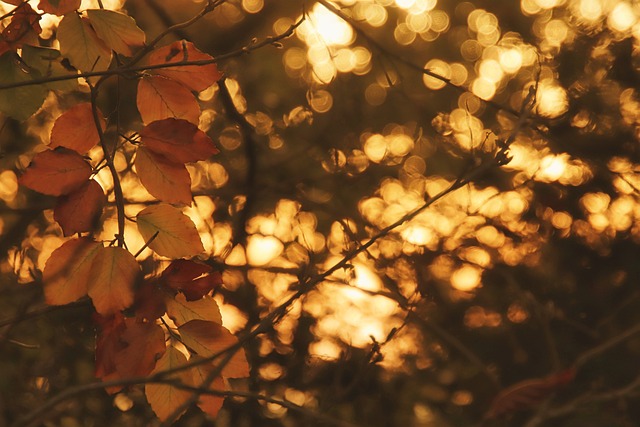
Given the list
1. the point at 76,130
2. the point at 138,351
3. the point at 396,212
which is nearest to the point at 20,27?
the point at 76,130

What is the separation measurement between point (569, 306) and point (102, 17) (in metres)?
2.77

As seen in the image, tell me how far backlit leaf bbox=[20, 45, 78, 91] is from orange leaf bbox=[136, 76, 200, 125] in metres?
0.13

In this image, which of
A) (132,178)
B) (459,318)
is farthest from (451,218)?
(132,178)

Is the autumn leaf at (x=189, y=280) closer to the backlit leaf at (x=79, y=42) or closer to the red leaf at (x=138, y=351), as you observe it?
the red leaf at (x=138, y=351)

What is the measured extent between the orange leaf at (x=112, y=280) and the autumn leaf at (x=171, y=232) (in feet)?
0.20

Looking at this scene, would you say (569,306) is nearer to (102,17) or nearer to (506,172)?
(506,172)

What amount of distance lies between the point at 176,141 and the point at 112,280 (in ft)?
0.55

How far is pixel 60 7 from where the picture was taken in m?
0.96

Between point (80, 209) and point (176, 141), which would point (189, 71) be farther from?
point (80, 209)

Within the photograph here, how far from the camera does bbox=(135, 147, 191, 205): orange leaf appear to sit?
94 centimetres

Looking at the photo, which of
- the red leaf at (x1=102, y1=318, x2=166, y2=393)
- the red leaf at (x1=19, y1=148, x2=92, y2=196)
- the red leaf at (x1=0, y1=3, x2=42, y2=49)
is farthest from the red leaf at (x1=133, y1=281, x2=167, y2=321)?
the red leaf at (x1=0, y1=3, x2=42, y2=49)

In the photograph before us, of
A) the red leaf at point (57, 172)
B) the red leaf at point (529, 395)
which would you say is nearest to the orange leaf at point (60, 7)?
the red leaf at point (57, 172)

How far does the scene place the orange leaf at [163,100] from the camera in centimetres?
97

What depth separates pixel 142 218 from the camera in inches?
37.1
